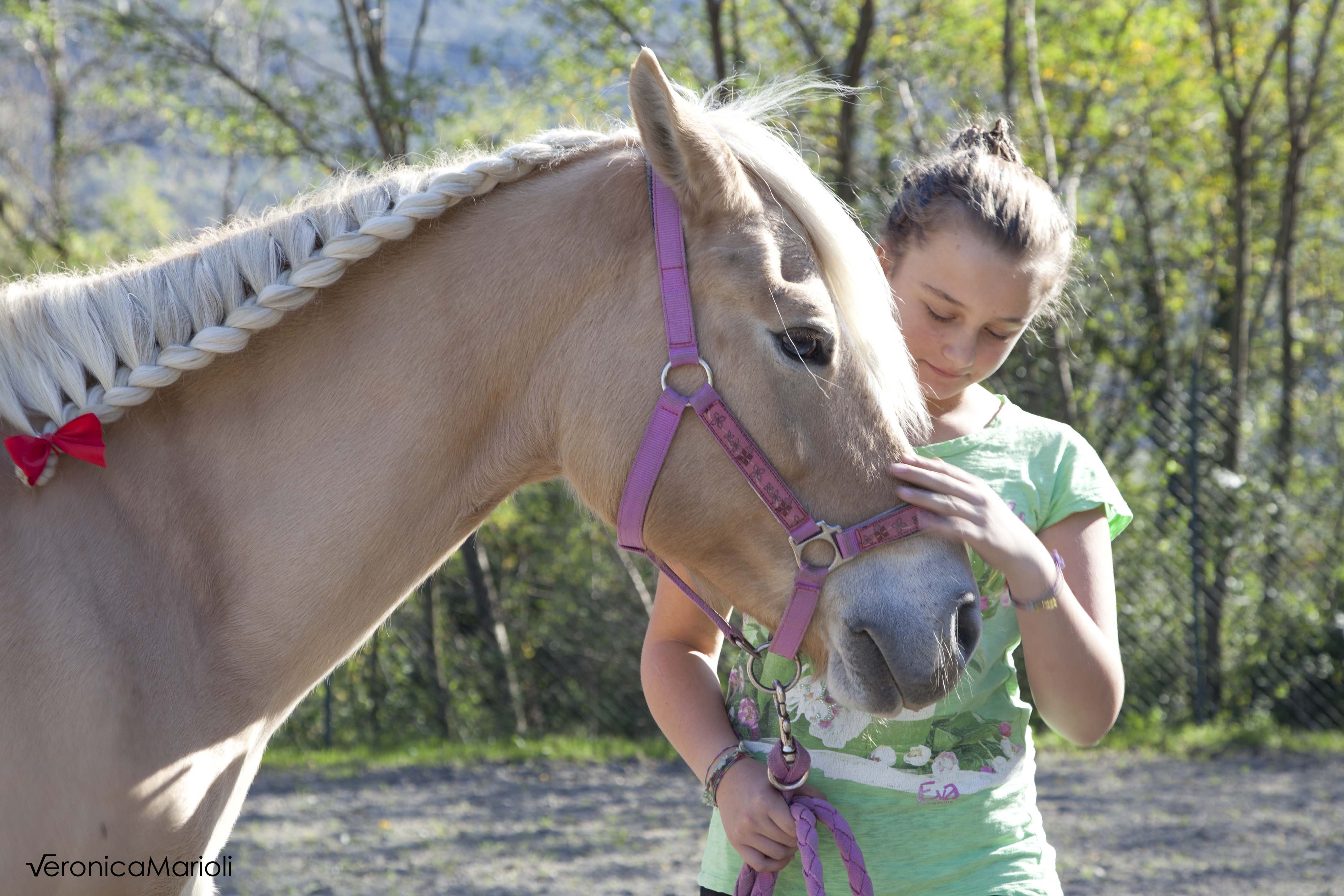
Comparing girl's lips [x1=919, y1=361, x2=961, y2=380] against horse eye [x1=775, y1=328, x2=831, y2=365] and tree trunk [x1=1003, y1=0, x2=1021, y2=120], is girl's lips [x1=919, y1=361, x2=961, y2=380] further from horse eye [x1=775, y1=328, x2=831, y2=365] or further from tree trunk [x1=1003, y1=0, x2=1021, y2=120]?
tree trunk [x1=1003, y1=0, x2=1021, y2=120]

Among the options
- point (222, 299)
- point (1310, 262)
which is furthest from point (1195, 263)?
point (222, 299)

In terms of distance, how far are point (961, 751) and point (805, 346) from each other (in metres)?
0.73

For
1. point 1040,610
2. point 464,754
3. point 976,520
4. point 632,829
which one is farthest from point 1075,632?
point 464,754

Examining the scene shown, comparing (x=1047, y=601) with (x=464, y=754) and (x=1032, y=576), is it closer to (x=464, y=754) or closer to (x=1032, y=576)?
(x=1032, y=576)

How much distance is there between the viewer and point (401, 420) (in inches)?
65.4

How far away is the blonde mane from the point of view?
1609 millimetres

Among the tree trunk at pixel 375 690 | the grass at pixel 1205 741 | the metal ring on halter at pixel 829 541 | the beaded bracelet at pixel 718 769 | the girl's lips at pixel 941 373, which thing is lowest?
the grass at pixel 1205 741

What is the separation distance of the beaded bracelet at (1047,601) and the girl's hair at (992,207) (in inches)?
21.9

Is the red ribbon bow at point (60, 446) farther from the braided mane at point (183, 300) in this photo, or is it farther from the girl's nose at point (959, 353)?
the girl's nose at point (959, 353)

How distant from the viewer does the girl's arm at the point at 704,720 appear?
5.23 feet

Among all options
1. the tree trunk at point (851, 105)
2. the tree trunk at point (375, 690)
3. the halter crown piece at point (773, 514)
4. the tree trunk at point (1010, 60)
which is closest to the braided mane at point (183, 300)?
the halter crown piece at point (773, 514)

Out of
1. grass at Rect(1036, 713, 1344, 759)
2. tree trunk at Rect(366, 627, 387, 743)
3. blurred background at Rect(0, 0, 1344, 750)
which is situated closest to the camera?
grass at Rect(1036, 713, 1344, 759)

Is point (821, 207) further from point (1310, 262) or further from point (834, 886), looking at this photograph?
point (1310, 262)

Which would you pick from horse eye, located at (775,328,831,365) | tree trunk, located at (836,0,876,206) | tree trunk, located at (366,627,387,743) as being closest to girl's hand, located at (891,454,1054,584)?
horse eye, located at (775,328,831,365)
